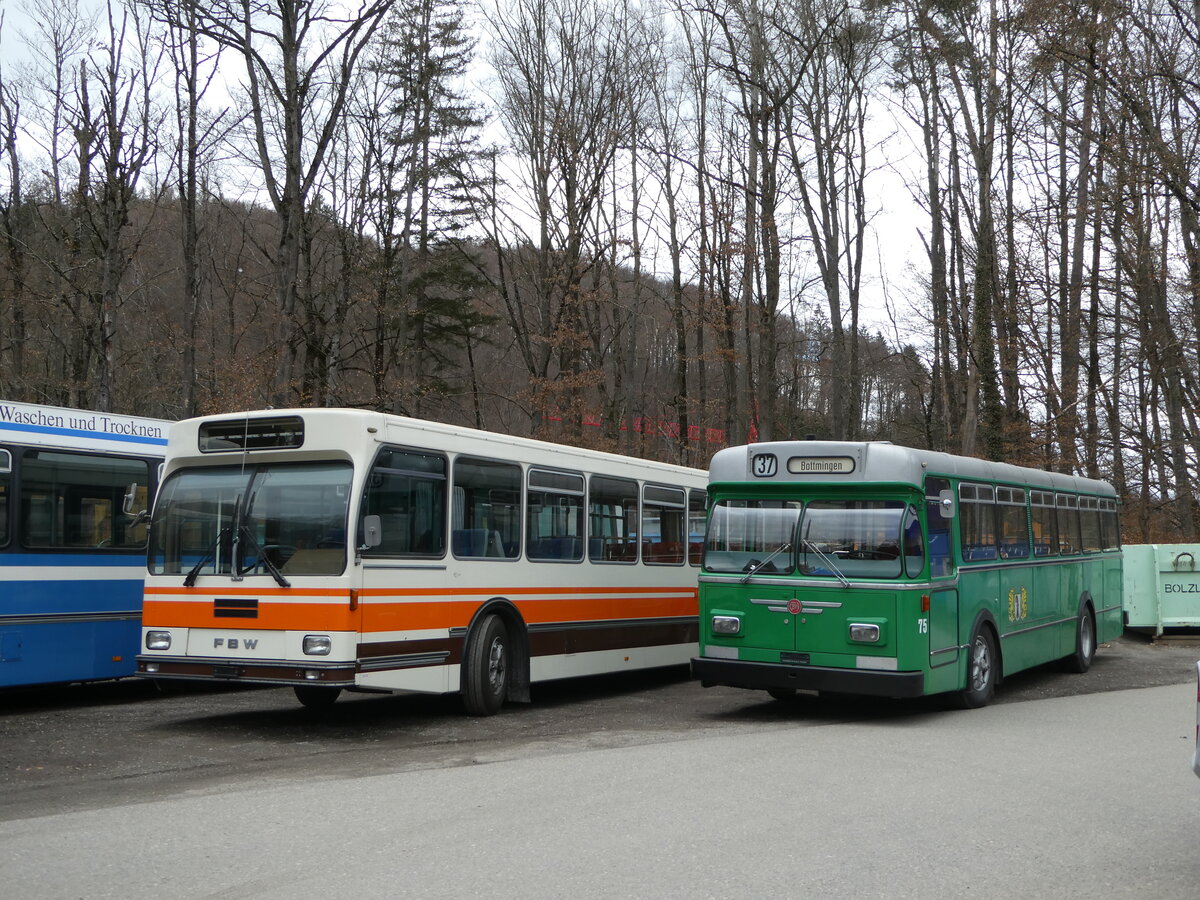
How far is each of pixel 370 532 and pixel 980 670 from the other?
6.97 m

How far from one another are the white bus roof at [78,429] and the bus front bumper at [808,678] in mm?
6502

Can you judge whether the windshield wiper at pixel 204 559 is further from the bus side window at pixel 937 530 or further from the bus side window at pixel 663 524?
the bus side window at pixel 937 530

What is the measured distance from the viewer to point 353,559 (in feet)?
35.3

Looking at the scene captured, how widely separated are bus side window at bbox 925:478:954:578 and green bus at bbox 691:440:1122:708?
0.02 metres

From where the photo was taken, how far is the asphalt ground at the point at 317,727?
9.25 metres

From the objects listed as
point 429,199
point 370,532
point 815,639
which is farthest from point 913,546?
point 429,199

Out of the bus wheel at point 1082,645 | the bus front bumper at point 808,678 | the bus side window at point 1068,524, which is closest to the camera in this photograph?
the bus front bumper at point 808,678

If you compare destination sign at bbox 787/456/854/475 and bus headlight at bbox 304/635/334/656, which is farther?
destination sign at bbox 787/456/854/475

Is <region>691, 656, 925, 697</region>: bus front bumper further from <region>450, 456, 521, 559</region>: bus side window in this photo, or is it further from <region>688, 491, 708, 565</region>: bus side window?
<region>688, 491, 708, 565</region>: bus side window

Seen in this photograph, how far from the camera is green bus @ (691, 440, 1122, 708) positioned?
39.5 ft

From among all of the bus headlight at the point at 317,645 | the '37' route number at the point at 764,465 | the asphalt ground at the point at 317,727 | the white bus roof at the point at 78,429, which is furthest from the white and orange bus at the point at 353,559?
the '37' route number at the point at 764,465

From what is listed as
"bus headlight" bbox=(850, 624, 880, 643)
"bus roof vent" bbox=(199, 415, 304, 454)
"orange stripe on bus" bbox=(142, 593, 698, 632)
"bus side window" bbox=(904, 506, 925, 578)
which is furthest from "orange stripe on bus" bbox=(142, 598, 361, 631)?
"bus side window" bbox=(904, 506, 925, 578)

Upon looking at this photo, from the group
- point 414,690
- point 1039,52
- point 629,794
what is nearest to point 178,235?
point 1039,52

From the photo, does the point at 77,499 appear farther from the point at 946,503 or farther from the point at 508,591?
the point at 946,503
